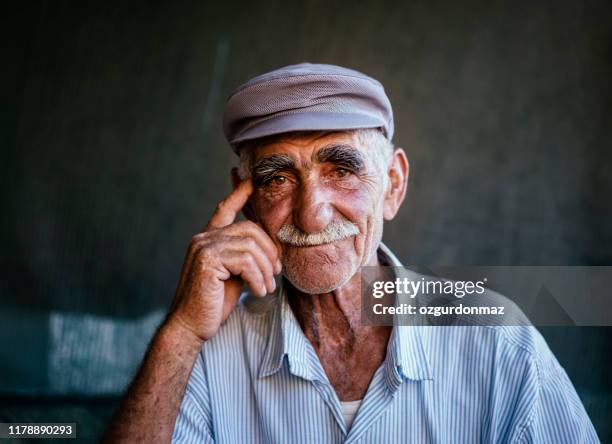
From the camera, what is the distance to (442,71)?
12.6 ft

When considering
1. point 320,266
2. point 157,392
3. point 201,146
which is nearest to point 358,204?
point 320,266

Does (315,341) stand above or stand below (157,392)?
above

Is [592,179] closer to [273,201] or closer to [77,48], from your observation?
[273,201]

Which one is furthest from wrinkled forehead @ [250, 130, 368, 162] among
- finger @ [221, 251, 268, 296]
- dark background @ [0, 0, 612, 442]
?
dark background @ [0, 0, 612, 442]

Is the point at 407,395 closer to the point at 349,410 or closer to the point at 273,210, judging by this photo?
the point at 349,410

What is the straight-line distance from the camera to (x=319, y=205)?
173 centimetres

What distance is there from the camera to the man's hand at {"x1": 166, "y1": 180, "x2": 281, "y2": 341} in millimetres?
1696

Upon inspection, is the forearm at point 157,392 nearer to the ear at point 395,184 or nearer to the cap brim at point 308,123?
the cap brim at point 308,123

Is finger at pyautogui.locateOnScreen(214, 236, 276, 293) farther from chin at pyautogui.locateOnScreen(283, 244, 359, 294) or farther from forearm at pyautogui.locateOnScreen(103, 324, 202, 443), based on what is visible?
forearm at pyautogui.locateOnScreen(103, 324, 202, 443)

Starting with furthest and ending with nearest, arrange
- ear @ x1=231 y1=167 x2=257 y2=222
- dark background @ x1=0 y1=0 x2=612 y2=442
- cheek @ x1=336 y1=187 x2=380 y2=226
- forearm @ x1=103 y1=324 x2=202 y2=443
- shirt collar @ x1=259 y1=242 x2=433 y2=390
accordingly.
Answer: dark background @ x1=0 y1=0 x2=612 y2=442
ear @ x1=231 y1=167 x2=257 y2=222
cheek @ x1=336 y1=187 x2=380 y2=226
shirt collar @ x1=259 y1=242 x2=433 y2=390
forearm @ x1=103 y1=324 x2=202 y2=443

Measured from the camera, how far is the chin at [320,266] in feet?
5.69

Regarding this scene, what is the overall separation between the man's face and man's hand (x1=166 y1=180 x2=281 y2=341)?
79mm

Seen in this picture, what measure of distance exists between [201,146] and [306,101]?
2.44 meters

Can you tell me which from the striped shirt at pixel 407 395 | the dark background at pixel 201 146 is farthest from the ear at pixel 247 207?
the dark background at pixel 201 146
